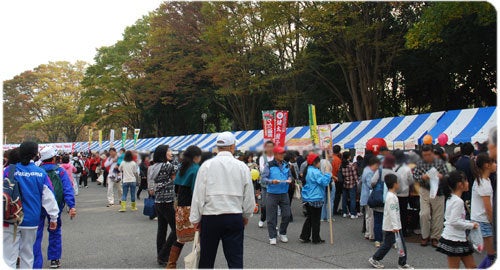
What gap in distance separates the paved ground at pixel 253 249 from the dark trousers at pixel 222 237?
165cm

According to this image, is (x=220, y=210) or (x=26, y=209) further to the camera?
(x=26, y=209)

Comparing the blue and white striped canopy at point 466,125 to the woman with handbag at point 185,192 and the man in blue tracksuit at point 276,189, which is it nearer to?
the man in blue tracksuit at point 276,189

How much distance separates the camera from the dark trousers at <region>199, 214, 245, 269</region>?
3.80 meters

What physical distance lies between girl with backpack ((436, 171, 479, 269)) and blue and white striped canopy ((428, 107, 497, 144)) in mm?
6369

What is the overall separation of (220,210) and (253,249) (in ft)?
9.29

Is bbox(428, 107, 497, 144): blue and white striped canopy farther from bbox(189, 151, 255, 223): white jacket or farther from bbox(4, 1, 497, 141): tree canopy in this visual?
bbox(189, 151, 255, 223): white jacket

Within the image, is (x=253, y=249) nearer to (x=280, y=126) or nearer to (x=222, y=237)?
(x=222, y=237)

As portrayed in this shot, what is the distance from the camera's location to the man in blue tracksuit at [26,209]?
4.08 meters

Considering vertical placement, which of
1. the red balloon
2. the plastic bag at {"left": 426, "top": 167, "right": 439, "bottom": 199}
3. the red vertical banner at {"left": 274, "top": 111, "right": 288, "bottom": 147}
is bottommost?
the plastic bag at {"left": 426, "top": 167, "right": 439, "bottom": 199}

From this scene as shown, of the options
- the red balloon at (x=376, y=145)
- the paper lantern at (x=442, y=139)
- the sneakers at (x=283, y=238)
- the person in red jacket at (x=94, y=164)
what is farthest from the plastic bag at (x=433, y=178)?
the person in red jacket at (x=94, y=164)

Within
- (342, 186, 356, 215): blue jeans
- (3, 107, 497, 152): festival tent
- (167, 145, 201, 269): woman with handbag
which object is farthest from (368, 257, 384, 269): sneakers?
(342, 186, 356, 215): blue jeans

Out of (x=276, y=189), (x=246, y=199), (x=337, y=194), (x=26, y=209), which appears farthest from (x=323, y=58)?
(x=26, y=209)

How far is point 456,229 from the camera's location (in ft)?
13.0

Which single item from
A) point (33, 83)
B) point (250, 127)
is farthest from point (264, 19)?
point (33, 83)
